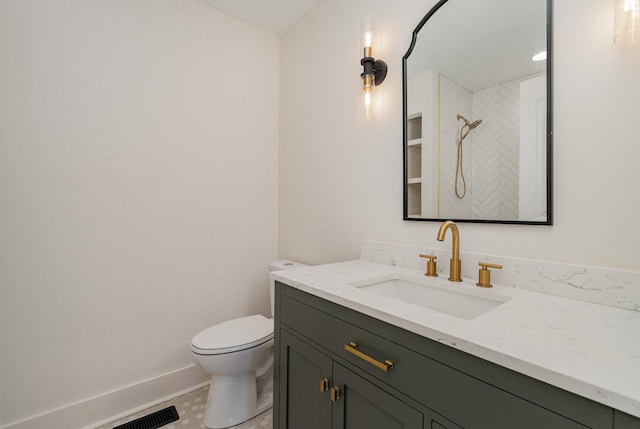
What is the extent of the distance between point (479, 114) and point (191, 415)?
206cm

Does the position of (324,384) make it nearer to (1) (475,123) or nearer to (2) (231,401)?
(2) (231,401)

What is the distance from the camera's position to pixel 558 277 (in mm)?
938

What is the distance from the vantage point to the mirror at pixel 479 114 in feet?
3.32

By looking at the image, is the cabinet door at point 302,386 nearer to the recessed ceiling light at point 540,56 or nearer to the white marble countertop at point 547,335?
the white marble countertop at point 547,335

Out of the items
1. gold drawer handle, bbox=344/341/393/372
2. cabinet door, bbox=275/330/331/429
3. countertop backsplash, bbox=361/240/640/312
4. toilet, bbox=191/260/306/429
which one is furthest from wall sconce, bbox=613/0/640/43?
toilet, bbox=191/260/306/429

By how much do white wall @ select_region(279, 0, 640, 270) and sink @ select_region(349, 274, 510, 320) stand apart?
202 mm

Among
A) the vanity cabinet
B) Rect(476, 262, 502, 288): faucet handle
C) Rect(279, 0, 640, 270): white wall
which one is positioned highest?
Rect(279, 0, 640, 270): white wall

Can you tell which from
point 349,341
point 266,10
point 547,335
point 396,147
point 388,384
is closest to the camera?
point 547,335

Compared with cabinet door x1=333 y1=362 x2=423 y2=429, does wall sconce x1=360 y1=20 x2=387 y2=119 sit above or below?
above

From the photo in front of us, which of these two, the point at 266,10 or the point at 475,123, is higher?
the point at 266,10

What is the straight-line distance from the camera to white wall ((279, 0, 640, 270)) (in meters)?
0.86

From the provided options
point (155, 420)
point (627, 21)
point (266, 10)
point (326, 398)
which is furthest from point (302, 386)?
point (266, 10)

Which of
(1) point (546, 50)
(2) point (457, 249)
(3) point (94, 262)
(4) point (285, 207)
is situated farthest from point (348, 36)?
(3) point (94, 262)

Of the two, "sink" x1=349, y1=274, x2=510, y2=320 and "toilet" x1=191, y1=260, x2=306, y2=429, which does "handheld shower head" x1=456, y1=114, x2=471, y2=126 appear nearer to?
"sink" x1=349, y1=274, x2=510, y2=320
